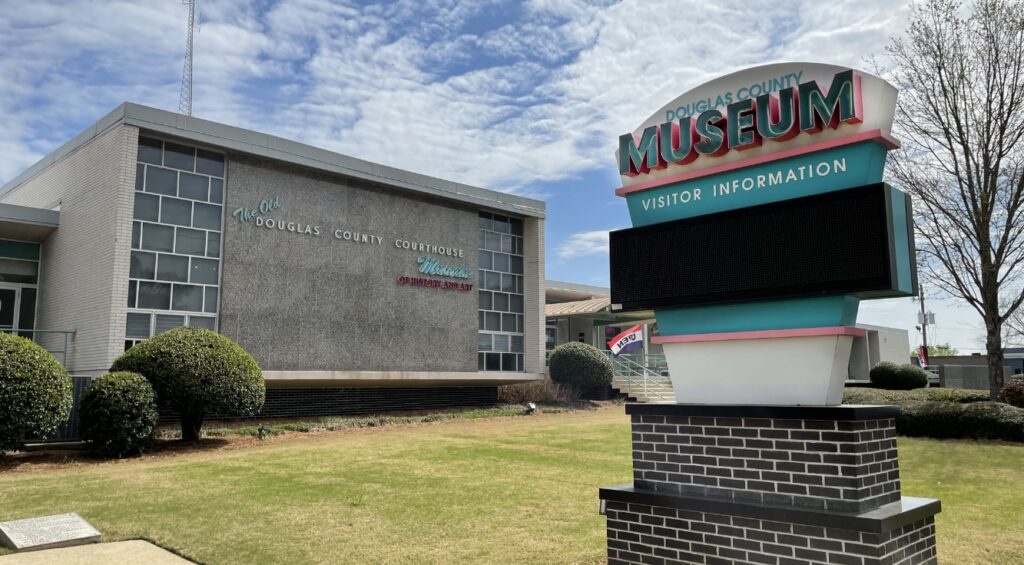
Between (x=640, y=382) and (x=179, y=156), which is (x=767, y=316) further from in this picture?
(x=640, y=382)

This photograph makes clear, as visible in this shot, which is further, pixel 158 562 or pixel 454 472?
pixel 454 472

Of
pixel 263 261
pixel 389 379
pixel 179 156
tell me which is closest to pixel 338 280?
pixel 263 261

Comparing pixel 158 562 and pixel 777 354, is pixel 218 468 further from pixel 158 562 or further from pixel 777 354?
pixel 777 354

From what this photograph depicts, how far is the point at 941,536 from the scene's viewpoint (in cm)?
778

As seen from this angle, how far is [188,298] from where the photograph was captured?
1936cm

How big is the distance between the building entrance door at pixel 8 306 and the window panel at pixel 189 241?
613 centimetres

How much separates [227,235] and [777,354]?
17.4 m

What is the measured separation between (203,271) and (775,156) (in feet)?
56.7

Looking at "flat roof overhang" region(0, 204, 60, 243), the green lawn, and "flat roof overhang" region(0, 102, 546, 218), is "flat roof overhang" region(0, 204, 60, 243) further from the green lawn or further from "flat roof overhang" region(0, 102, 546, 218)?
the green lawn

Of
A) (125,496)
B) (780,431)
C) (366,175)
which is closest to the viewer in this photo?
(780,431)

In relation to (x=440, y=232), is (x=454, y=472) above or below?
below

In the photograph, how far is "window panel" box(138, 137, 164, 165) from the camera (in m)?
19.0

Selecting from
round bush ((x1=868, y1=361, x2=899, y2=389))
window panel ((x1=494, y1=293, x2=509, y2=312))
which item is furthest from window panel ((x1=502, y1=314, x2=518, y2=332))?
round bush ((x1=868, y1=361, x2=899, y2=389))

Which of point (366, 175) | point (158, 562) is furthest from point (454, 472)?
point (366, 175)
